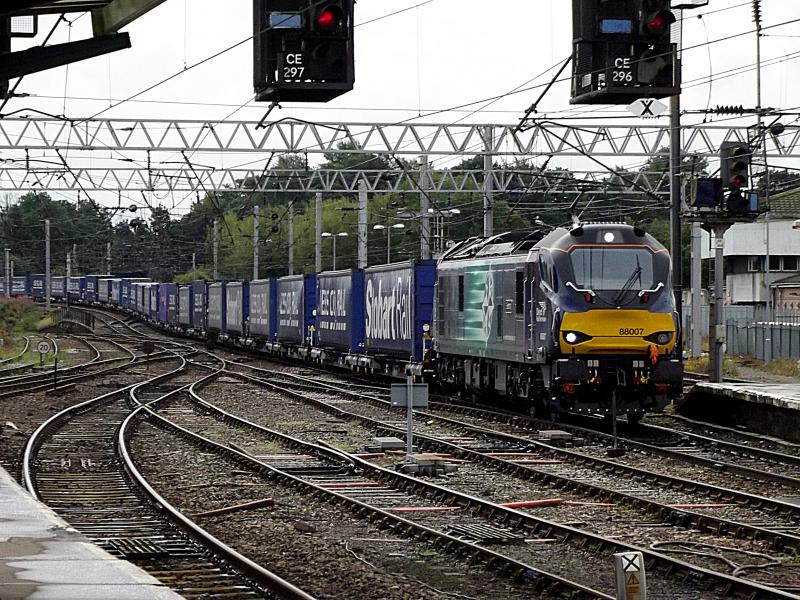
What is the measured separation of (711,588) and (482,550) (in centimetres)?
197

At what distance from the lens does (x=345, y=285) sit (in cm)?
3816

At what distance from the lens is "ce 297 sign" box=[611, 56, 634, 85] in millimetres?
13445

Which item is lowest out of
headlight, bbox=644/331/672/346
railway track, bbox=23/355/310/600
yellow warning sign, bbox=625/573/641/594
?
railway track, bbox=23/355/310/600

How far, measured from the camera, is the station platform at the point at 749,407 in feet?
72.3

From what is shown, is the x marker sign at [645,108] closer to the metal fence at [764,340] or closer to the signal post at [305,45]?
the signal post at [305,45]

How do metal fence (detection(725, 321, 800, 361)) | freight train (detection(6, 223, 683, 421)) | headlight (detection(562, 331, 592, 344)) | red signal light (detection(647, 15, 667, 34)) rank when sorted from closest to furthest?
1. red signal light (detection(647, 15, 667, 34))
2. headlight (detection(562, 331, 592, 344))
3. freight train (detection(6, 223, 683, 421))
4. metal fence (detection(725, 321, 800, 361))

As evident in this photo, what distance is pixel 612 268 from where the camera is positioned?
21.7 metres

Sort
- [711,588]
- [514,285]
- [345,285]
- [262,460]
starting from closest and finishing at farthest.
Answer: [711,588]
[262,460]
[514,285]
[345,285]

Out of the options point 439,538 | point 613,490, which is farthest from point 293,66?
point 613,490

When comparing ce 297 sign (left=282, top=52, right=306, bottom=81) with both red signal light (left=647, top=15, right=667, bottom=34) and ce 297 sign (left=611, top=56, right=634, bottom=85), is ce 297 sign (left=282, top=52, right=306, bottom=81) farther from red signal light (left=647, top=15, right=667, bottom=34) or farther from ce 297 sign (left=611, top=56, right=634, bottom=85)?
red signal light (left=647, top=15, right=667, bottom=34)

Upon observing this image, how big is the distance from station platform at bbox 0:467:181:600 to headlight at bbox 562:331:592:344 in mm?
10048

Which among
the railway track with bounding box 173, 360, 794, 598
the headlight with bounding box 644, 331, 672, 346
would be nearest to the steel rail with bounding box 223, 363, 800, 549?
the railway track with bounding box 173, 360, 794, 598

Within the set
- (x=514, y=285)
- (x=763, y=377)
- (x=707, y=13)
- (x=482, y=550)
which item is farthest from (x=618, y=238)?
(x=763, y=377)

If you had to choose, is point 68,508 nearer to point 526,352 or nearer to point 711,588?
point 711,588
